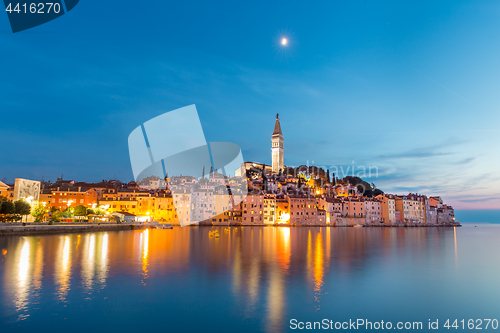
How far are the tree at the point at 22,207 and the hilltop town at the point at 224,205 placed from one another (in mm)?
8011

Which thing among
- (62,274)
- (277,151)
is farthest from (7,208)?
(277,151)

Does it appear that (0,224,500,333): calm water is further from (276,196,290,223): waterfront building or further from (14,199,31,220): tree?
(276,196,290,223): waterfront building

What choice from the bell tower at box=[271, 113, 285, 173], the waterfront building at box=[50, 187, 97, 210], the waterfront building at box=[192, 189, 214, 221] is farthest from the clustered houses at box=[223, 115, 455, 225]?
the bell tower at box=[271, 113, 285, 173]

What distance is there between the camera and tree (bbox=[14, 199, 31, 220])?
106 feet

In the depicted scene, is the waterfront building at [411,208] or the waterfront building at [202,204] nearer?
the waterfront building at [202,204]

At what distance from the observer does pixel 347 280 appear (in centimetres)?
1252

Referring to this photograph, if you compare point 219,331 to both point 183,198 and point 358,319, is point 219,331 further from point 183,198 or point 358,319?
point 183,198

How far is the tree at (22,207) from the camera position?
32250mm

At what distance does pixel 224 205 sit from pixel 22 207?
42.3 meters

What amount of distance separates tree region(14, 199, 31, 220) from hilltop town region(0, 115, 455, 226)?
801 centimetres

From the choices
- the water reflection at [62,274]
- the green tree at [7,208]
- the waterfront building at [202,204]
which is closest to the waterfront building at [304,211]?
the waterfront building at [202,204]

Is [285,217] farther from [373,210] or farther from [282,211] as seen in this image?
[373,210]

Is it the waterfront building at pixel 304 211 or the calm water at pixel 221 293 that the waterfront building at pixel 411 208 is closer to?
the waterfront building at pixel 304 211

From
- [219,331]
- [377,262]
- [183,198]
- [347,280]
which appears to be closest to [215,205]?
[183,198]
